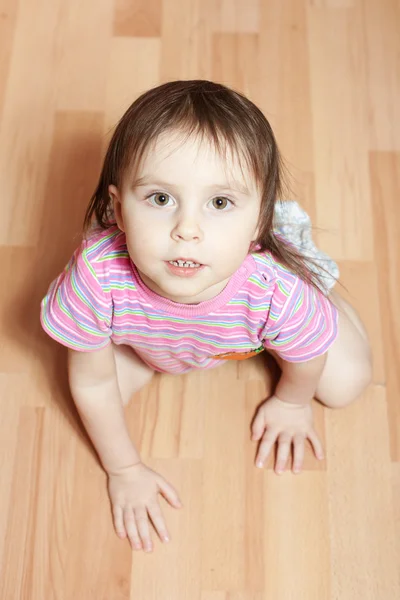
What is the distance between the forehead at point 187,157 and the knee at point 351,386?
18.5 inches

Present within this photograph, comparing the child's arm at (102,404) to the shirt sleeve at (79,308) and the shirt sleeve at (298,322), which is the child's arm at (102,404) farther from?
the shirt sleeve at (298,322)

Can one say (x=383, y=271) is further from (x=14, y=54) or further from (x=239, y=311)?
(x=14, y=54)

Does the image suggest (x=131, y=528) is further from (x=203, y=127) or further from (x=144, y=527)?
(x=203, y=127)

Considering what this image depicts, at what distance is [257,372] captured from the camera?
113 cm

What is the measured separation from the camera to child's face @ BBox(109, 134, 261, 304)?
2.25 ft

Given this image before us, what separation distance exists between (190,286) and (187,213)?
0.08 meters

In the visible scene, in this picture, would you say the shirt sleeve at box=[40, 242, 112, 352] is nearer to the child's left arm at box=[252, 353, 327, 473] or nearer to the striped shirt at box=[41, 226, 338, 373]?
the striped shirt at box=[41, 226, 338, 373]

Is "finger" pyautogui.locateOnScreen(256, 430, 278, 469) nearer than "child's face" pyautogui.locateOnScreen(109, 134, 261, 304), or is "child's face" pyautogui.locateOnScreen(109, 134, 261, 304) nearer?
"child's face" pyautogui.locateOnScreen(109, 134, 261, 304)

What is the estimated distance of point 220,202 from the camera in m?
0.71

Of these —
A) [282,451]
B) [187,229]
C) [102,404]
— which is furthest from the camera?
[282,451]

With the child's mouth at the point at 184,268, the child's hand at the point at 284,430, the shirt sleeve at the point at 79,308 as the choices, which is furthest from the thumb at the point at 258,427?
the child's mouth at the point at 184,268

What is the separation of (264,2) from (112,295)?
904 millimetres

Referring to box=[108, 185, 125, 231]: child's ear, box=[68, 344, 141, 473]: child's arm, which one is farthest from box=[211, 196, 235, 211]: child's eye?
box=[68, 344, 141, 473]: child's arm

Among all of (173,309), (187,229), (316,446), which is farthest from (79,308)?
(316,446)
